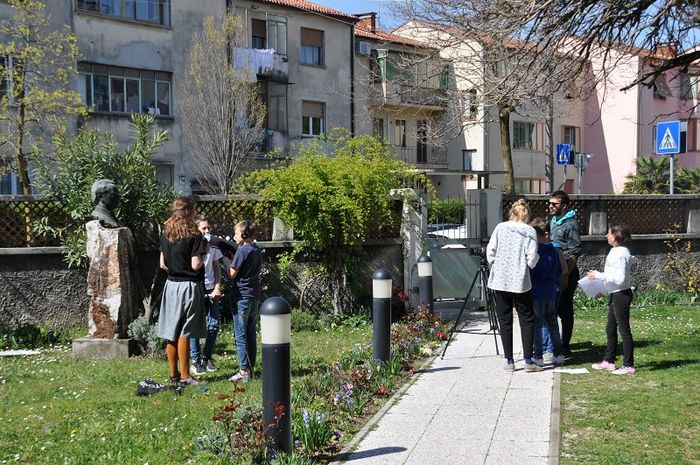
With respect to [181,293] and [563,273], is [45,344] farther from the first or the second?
[563,273]

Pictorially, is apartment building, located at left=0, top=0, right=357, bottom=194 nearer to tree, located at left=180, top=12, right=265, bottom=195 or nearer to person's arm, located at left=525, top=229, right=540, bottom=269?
tree, located at left=180, top=12, right=265, bottom=195

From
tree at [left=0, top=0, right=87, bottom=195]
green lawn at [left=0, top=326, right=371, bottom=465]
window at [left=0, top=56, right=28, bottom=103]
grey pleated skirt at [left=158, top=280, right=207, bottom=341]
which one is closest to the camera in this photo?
green lawn at [left=0, top=326, right=371, bottom=465]

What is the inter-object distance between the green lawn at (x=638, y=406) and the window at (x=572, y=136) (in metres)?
37.3

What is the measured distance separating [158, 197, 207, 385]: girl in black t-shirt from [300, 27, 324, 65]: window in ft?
89.3

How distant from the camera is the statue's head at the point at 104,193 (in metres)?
10.6

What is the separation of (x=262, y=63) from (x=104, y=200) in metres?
22.1

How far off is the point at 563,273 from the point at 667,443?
363 centimetres

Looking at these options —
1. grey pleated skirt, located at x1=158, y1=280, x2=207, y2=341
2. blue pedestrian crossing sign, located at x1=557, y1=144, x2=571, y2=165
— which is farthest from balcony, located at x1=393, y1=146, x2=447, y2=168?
grey pleated skirt, located at x1=158, y1=280, x2=207, y2=341

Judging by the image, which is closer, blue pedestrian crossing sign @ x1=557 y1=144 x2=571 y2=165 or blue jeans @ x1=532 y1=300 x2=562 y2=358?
blue jeans @ x1=532 y1=300 x2=562 y2=358

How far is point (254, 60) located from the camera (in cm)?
3117

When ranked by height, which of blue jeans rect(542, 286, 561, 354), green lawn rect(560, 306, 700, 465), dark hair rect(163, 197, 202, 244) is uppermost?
dark hair rect(163, 197, 202, 244)

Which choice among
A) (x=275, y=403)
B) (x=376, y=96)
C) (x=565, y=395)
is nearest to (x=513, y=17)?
(x=565, y=395)

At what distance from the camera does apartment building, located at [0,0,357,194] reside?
27.3m

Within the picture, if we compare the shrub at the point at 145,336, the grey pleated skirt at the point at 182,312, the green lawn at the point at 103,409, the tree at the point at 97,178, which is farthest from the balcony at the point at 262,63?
the grey pleated skirt at the point at 182,312
